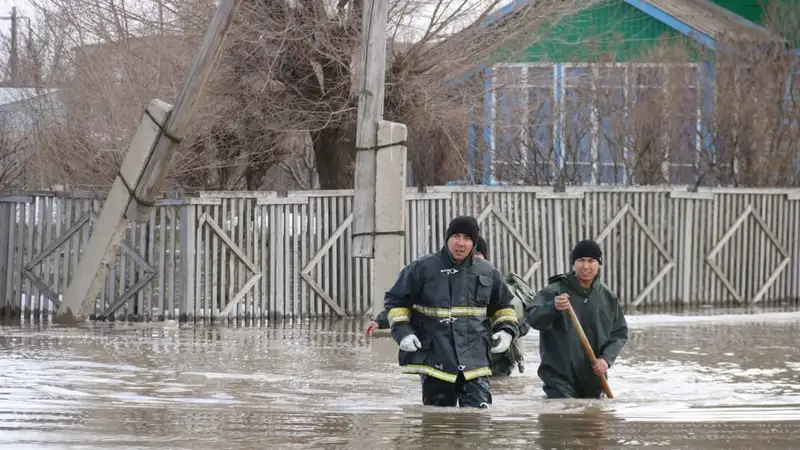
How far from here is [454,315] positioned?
977 centimetres

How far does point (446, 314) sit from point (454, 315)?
0.05 metres

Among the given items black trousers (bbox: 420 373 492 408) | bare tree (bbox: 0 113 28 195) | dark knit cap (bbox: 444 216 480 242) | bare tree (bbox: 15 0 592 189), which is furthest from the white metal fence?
dark knit cap (bbox: 444 216 480 242)

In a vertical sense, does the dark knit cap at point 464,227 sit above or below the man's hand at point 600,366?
above

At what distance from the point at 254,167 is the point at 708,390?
36.6ft

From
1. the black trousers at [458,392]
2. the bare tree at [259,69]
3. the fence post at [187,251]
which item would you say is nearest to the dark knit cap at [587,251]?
the black trousers at [458,392]

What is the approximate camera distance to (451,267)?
9812 mm

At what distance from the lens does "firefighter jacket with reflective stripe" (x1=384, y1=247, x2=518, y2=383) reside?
9.75 metres

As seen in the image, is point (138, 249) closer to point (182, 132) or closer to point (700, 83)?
point (182, 132)

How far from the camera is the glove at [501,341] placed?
9.70m

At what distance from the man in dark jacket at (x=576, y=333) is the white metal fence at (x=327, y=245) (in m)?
8.19

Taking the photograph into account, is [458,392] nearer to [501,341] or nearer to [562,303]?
[501,341]

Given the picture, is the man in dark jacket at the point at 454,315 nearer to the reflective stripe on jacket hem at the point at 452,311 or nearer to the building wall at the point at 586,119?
the reflective stripe on jacket hem at the point at 452,311

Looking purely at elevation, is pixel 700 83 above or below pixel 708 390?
above

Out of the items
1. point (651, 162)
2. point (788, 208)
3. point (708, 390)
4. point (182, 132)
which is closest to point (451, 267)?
point (708, 390)
